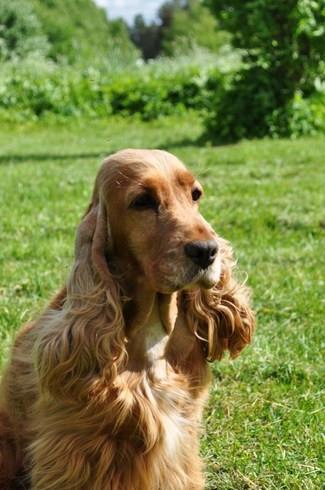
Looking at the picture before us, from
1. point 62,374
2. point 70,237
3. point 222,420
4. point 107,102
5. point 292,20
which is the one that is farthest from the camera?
point 107,102

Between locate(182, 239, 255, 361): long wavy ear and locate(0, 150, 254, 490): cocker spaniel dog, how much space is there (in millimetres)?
15

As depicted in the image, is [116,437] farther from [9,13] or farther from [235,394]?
[9,13]

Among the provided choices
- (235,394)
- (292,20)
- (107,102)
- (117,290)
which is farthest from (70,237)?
(107,102)

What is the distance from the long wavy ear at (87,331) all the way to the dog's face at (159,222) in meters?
0.08

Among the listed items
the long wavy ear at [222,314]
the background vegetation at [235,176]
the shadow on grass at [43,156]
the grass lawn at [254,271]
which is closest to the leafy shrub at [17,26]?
the background vegetation at [235,176]

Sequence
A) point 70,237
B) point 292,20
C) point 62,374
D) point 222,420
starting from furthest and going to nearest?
1. point 292,20
2. point 70,237
3. point 222,420
4. point 62,374

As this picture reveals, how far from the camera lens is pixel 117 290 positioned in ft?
8.61

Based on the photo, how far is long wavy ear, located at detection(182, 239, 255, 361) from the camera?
2.89 meters

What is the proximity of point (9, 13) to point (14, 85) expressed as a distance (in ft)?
71.1

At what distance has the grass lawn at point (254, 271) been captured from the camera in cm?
320

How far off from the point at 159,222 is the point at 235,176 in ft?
19.3

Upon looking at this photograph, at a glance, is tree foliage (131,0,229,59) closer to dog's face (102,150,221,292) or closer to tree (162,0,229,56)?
tree (162,0,229,56)

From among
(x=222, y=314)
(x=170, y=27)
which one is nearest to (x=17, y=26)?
(x=222, y=314)

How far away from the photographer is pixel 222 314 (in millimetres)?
2963
